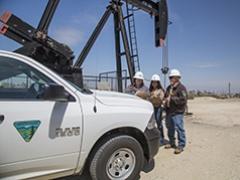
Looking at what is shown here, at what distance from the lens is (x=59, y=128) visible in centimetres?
259

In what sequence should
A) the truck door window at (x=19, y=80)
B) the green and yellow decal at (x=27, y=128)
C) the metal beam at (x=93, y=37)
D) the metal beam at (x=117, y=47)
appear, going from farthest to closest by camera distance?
the metal beam at (x=117, y=47) < the metal beam at (x=93, y=37) < the truck door window at (x=19, y=80) < the green and yellow decal at (x=27, y=128)

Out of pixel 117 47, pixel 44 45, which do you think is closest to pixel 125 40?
pixel 117 47

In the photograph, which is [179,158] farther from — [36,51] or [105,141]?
[36,51]

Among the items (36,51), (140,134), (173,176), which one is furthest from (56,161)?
(36,51)

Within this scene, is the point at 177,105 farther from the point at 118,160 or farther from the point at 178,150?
the point at 118,160

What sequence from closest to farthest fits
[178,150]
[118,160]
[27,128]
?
[27,128] < [118,160] < [178,150]

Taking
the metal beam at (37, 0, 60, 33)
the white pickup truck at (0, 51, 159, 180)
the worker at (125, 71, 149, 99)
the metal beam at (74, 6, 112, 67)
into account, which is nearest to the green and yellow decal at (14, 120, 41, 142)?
the white pickup truck at (0, 51, 159, 180)

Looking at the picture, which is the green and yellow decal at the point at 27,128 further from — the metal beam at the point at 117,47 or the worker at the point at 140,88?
the metal beam at the point at 117,47

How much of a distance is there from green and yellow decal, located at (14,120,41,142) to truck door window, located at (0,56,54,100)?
302 mm

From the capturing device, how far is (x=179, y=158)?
15.3ft

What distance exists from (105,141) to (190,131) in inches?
202

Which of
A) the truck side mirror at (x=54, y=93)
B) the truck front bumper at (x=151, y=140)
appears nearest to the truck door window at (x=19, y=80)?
the truck side mirror at (x=54, y=93)

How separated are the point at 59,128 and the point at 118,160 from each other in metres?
1.09

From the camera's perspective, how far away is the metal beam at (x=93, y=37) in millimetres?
9148
